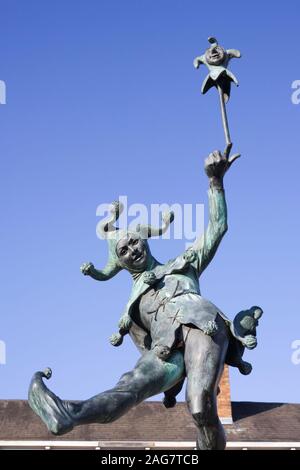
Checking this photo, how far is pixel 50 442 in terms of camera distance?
2411 centimetres

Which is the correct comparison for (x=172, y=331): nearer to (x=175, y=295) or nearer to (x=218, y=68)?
(x=175, y=295)

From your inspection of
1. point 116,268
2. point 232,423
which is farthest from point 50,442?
point 116,268

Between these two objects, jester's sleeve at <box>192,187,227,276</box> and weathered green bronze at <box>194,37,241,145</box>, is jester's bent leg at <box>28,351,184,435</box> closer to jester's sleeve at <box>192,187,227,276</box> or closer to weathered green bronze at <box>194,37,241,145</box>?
jester's sleeve at <box>192,187,227,276</box>

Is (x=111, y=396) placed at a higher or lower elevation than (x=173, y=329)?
lower

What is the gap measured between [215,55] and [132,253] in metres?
1.88

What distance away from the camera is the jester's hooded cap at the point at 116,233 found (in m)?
6.56

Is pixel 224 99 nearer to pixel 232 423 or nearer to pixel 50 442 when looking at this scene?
pixel 50 442

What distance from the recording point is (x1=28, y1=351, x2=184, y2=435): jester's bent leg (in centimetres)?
488

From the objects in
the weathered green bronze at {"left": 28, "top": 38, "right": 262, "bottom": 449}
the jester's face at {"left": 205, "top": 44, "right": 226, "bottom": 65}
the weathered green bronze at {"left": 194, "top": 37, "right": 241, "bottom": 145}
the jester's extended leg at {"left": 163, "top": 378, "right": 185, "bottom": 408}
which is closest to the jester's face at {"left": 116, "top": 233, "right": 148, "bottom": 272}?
the weathered green bronze at {"left": 28, "top": 38, "right": 262, "bottom": 449}

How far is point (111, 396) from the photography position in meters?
5.28

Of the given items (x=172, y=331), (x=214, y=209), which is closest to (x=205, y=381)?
(x=172, y=331)

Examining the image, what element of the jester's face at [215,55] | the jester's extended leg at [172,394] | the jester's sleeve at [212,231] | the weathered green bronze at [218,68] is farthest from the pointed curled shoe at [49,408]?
the jester's face at [215,55]

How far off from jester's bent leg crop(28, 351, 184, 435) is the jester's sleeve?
893 mm

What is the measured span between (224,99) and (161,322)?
205cm
